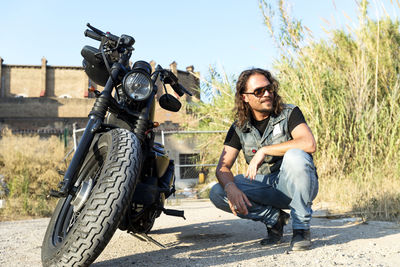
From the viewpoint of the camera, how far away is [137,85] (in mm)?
2395

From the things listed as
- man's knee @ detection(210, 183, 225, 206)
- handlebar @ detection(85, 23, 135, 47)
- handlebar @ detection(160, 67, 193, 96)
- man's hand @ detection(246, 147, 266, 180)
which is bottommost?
man's knee @ detection(210, 183, 225, 206)

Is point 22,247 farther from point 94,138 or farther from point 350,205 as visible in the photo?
point 350,205

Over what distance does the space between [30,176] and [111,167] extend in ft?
22.5

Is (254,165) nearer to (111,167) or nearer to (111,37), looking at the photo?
(111,167)

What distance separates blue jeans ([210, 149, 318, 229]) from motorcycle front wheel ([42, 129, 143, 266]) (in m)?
1.08

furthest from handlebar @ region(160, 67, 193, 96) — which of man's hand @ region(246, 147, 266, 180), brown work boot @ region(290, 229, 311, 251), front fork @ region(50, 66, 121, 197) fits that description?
brown work boot @ region(290, 229, 311, 251)

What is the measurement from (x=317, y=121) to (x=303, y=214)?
11.6 ft

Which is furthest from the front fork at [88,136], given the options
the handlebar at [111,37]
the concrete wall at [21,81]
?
the concrete wall at [21,81]

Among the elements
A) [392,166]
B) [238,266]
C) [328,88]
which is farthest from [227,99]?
[238,266]

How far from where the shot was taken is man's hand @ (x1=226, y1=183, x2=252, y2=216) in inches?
102

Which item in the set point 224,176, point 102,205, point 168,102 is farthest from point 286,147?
point 102,205

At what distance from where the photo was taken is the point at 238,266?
2152 millimetres

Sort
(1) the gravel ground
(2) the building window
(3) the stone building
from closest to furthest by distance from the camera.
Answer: (1) the gravel ground < (2) the building window < (3) the stone building

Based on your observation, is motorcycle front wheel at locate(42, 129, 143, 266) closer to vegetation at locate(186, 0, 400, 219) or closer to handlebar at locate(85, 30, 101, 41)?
handlebar at locate(85, 30, 101, 41)
